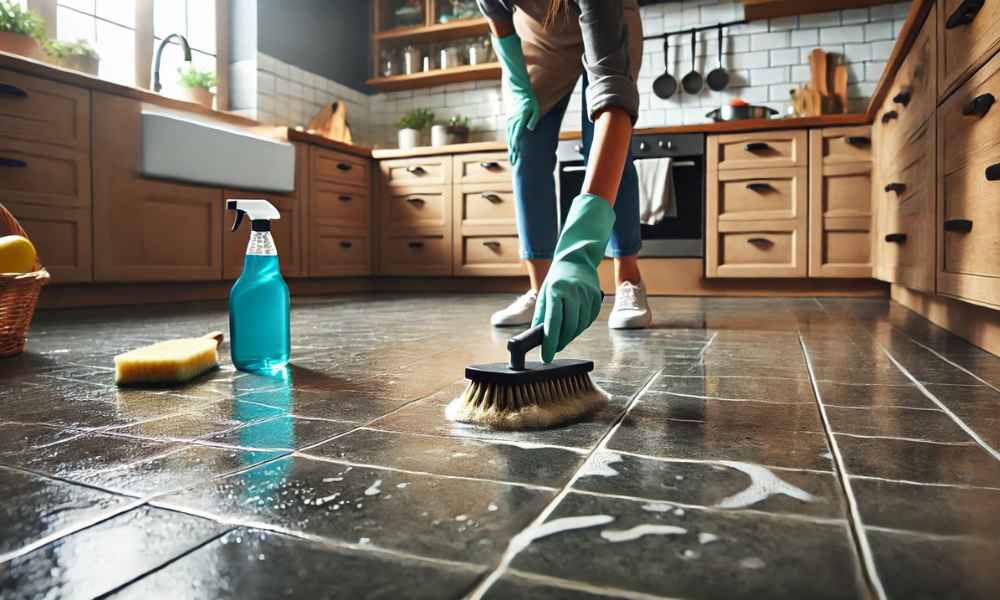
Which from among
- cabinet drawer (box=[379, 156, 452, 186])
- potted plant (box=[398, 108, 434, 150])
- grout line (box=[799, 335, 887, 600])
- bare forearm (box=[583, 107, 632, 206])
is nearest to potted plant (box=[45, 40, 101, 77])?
cabinet drawer (box=[379, 156, 452, 186])

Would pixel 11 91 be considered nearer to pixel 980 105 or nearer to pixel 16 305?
pixel 16 305

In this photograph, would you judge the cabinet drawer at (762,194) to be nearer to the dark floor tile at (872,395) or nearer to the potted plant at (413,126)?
the potted plant at (413,126)

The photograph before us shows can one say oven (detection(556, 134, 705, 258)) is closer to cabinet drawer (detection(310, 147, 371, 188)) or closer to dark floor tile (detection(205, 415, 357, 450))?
cabinet drawer (detection(310, 147, 371, 188))

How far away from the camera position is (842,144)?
3.29m

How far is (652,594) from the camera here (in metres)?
0.38

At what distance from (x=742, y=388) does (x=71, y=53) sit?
2.91 m

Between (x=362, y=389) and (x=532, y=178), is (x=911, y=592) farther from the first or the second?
(x=532, y=178)

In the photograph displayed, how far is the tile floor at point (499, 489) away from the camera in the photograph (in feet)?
1.34

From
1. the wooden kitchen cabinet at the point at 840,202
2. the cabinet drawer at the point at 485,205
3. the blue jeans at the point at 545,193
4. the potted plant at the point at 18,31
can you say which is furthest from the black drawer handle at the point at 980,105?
the potted plant at the point at 18,31

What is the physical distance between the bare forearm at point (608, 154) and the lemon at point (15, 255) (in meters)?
1.14

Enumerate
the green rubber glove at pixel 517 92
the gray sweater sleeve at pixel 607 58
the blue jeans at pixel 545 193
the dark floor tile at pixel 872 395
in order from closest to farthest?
the dark floor tile at pixel 872 395 → the gray sweater sleeve at pixel 607 58 → the green rubber glove at pixel 517 92 → the blue jeans at pixel 545 193

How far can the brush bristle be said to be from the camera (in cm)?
76

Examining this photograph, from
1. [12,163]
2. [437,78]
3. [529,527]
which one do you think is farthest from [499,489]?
[437,78]

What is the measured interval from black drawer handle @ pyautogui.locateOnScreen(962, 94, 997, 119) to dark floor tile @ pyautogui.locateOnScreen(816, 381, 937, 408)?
2.05ft
